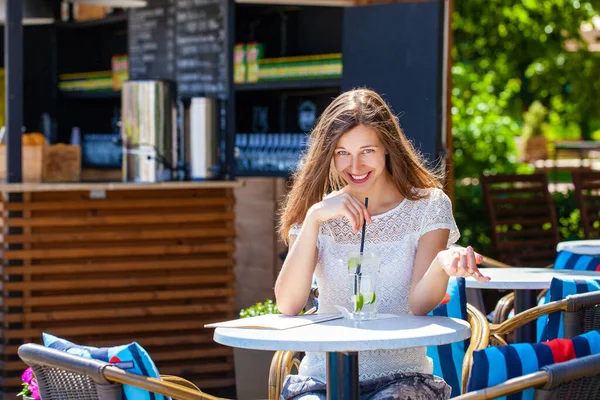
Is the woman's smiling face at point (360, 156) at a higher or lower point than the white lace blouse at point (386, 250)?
higher

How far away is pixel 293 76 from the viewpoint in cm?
672

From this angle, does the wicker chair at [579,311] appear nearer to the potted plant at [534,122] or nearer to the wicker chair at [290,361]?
the wicker chair at [290,361]

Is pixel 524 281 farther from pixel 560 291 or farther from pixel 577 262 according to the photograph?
pixel 577 262

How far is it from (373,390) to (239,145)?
438 cm

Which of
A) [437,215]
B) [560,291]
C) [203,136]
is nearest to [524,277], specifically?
[560,291]

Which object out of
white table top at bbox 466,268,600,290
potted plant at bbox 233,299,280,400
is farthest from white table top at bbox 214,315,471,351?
potted plant at bbox 233,299,280,400

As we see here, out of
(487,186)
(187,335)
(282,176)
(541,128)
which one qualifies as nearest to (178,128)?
(282,176)

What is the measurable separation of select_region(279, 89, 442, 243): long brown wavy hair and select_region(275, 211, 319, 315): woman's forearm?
0.61 ft

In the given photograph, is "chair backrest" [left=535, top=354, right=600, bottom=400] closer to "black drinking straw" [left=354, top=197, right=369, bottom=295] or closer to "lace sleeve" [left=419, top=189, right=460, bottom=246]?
"black drinking straw" [left=354, top=197, right=369, bottom=295]

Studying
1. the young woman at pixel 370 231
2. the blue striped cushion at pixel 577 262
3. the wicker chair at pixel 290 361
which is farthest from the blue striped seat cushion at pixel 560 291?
the blue striped cushion at pixel 577 262

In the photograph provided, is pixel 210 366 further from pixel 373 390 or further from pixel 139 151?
pixel 373 390

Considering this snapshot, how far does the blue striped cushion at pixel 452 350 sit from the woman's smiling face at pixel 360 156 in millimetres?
734

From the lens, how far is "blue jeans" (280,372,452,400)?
2615 millimetres

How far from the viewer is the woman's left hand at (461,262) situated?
251 cm
